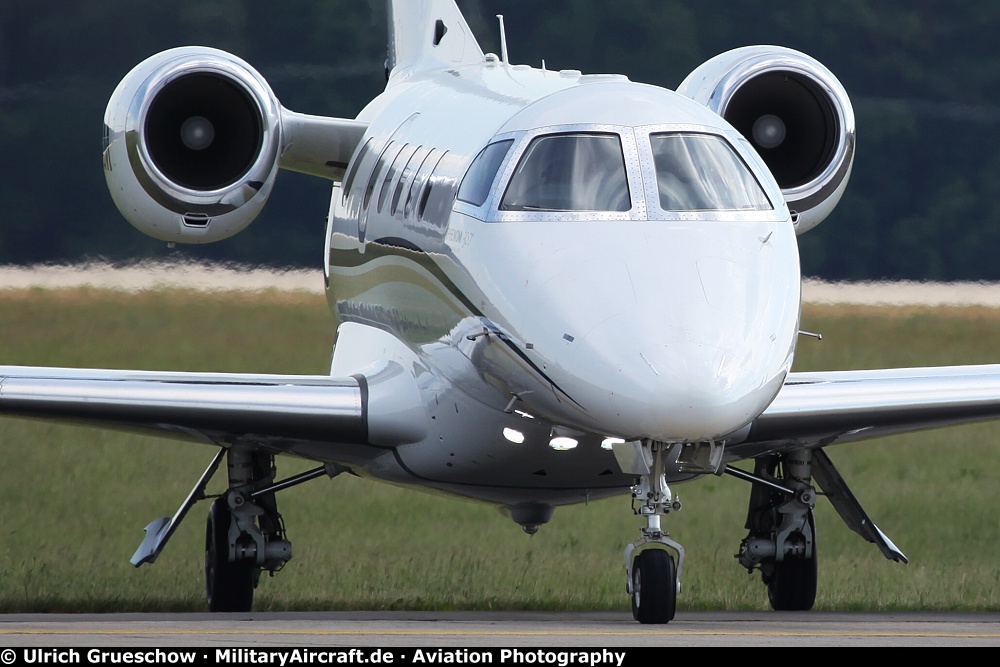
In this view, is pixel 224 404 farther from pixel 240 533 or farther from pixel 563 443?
pixel 563 443

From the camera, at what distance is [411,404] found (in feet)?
39.9

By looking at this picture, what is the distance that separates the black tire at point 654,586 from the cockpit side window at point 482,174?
7.24 feet

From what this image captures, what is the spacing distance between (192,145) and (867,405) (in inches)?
211

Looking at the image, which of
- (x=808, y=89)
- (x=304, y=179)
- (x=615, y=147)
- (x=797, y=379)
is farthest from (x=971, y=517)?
(x=304, y=179)

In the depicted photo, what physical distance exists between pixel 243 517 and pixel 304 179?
1464 cm

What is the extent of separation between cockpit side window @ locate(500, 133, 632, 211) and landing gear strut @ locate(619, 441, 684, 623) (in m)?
1.30

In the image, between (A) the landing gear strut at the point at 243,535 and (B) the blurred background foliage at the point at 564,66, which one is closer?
(A) the landing gear strut at the point at 243,535

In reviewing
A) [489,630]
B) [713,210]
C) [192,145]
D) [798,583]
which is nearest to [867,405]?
[798,583]

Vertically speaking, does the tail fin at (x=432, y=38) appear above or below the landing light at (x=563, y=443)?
above

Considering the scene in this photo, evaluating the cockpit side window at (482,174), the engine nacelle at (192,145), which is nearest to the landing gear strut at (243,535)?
the engine nacelle at (192,145)

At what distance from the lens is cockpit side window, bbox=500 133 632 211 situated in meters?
10.3

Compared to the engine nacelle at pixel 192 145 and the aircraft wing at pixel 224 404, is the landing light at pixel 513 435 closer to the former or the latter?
the aircraft wing at pixel 224 404

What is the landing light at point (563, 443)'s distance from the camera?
417 inches

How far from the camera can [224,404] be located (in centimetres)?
1220
